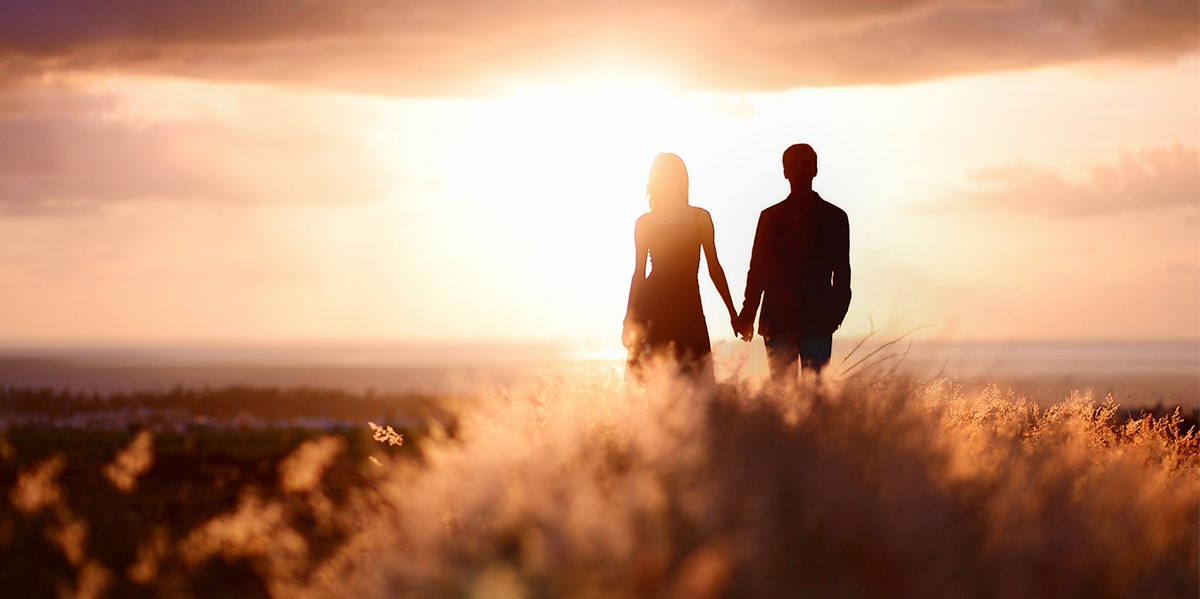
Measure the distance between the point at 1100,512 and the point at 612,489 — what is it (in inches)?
Answer: 111

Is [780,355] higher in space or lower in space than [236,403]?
higher

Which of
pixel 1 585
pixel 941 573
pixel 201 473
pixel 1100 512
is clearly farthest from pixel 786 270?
pixel 201 473

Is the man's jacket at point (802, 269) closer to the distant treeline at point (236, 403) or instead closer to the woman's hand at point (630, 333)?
the woman's hand at point (630, 333)

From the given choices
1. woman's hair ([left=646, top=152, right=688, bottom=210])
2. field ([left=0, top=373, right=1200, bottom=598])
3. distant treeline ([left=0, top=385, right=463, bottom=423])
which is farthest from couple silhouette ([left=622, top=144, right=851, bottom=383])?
distant treeline ([left=0, top=385, right=463, bottom=423])

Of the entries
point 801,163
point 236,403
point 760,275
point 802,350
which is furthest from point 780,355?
point 236,403

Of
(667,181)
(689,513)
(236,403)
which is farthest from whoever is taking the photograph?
(236,403)

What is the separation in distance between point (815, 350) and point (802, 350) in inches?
4.6

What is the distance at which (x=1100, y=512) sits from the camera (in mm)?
7082

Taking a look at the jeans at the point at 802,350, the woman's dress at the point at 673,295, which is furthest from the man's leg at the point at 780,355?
the woman's dress at the point at 673,295

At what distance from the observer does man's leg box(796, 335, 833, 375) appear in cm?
939

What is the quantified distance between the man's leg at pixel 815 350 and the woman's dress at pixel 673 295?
76cm

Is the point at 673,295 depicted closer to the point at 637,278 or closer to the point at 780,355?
the point at 637,278

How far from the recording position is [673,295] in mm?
9594

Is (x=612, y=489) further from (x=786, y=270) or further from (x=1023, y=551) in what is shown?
(x=786, y=270)
